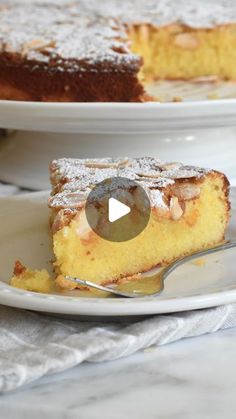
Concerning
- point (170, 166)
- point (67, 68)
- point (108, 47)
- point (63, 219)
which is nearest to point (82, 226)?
point (63, 219)

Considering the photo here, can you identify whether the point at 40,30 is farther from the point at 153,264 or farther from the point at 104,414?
the point at 104,414

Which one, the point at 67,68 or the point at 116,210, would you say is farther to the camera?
the point at 67,68

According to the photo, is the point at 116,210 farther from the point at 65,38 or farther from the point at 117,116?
the point at 65,38

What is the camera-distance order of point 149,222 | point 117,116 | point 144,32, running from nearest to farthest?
point 149,222, point 117,116, point 144,32

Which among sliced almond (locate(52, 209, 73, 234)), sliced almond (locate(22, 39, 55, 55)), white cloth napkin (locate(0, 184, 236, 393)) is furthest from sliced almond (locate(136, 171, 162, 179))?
sliced almond (locate(22, 39, 55, 55))

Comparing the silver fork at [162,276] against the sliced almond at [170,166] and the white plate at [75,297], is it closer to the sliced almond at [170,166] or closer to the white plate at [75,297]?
the white plate at [75,297]

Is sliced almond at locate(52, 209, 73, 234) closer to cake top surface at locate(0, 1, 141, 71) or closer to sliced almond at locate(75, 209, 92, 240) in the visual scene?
sliced almond at locate(75, 209, 92, 240)

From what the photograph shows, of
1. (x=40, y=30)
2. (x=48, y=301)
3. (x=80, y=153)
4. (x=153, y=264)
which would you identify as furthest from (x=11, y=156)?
(x=48, y=301)
